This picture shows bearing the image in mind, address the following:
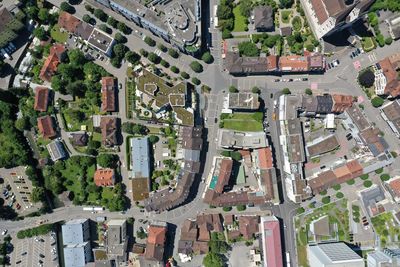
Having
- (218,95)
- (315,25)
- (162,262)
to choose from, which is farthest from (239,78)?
(162,262)

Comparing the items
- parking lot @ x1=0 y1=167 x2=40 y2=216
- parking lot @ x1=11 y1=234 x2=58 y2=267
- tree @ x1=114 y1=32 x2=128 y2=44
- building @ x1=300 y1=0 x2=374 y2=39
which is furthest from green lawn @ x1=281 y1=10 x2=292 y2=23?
parking lot @ x1=11 y1=234 x2=58 y2=267

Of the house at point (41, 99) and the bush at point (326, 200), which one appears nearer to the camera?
the house at point (41, 99)

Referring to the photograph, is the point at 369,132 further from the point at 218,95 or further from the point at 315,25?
the point at 218,95

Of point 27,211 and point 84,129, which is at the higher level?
point 84,129

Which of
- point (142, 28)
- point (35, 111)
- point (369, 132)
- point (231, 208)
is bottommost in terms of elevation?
point (231, 208)

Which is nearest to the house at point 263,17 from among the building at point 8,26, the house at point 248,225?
the house at point 248,225

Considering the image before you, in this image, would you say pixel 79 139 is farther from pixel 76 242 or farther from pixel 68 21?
pixel 68 21

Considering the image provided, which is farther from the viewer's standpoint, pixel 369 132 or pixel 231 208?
pixel 231 208

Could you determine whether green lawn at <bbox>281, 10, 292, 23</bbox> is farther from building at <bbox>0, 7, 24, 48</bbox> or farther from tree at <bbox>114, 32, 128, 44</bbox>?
building at <bbox>0, 7, 24, 48</bbox>

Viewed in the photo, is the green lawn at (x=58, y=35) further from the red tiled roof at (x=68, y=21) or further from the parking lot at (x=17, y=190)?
the parking lot at (x=17, y=190)
